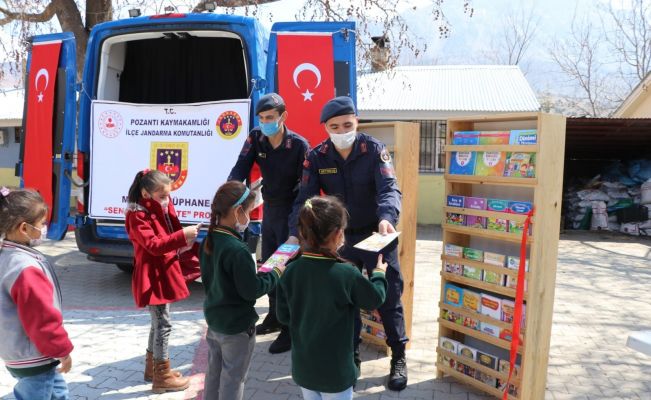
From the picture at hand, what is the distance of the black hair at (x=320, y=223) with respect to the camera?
2.28 meters

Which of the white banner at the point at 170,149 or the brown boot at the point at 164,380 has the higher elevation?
the white banner at the point at 170,149

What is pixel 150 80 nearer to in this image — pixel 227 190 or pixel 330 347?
pixel 227 190

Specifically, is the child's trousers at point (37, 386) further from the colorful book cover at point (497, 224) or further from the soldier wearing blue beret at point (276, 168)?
the colorful book cover at point (497, 224)

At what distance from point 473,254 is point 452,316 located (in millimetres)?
494

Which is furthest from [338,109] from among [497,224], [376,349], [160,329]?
[376,349]

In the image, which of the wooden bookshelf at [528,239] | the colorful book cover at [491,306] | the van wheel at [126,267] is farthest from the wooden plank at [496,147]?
the van wheel at [126,267]

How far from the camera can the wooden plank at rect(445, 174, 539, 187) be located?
2.97 metres

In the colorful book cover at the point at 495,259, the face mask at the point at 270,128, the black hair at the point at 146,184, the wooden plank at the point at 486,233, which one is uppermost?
the face mask at the point at 270,128

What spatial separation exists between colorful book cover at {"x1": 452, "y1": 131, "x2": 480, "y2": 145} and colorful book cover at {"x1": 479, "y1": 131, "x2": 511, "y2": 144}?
0.13 ft

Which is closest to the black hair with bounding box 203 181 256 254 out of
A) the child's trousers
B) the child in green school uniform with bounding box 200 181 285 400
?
the child in green school uniform with bounding box 200 181 285 400

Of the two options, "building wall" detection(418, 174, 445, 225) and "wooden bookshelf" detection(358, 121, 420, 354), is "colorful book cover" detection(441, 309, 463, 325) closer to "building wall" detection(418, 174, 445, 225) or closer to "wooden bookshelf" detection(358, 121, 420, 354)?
"wooden bookshelf" detection(358, 121, 420, 354)

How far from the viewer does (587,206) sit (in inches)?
490

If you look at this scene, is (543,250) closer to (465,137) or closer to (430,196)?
(465,137)

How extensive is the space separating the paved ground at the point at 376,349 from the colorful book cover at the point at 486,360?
0.27m
